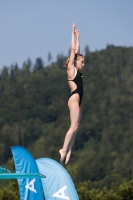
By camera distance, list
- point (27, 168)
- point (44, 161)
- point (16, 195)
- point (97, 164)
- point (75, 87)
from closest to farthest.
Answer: point (75, 87)
point (27, 168)
point (44, 161)
point (16, 195)
point (97, 164)

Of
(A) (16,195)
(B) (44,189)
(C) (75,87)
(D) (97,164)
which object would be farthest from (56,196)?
(D) (97,164)

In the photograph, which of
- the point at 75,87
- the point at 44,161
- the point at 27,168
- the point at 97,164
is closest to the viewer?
the point at 75,87

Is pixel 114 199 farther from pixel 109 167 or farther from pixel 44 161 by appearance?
pixel 109 167

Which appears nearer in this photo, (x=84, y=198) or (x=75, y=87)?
(x=75, y=87)

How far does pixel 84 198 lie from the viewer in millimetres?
58344

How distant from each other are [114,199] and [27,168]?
2766 cm

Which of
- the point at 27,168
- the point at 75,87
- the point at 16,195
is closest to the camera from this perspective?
the point at 75,87

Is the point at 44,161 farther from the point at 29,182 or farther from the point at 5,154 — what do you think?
the point at 5,154

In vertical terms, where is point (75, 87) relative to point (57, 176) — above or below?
above

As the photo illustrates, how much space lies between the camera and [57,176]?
1258 inches

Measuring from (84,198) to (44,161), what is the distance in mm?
25672

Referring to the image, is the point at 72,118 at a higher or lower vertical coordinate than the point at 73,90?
lower

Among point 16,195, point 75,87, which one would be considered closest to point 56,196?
point 75,87

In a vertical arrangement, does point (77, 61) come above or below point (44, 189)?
above
